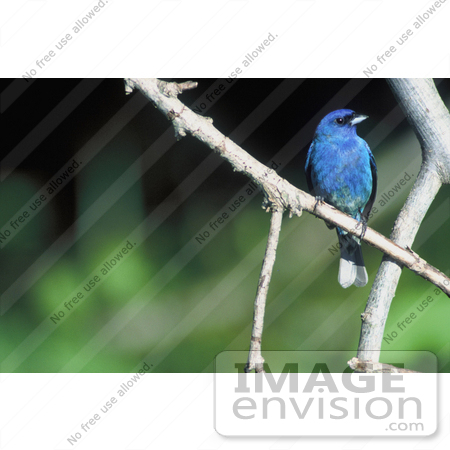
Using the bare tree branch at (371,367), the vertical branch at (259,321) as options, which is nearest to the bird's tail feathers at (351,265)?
the bare tree branch at (371,367)

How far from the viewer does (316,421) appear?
197 centimetres

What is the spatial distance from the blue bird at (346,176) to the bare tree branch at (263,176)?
39cm

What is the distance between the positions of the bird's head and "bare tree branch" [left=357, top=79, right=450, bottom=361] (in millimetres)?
314

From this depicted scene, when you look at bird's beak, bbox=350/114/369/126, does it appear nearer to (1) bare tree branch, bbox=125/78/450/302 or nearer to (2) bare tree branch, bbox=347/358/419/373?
(1) bare tree branch, bbox=125/78/450/302

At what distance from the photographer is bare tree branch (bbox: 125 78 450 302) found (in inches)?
66.8

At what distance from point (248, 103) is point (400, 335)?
1.18 metres

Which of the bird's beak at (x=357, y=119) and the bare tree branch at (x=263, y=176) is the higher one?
the bird's beak at (x=357, y=119)

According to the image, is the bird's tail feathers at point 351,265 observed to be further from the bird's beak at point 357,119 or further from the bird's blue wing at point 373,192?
the bird's beak at point 357,119

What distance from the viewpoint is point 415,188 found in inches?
78.0

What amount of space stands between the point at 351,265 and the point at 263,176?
0.81 meters

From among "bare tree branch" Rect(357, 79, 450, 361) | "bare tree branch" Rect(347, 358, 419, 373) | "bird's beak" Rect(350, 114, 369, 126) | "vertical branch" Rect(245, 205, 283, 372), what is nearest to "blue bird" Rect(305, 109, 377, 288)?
"bird's beak" Rect(350, 114, 369, 126)

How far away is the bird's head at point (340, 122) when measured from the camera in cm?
229

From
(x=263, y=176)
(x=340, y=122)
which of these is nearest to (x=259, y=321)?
(x=263, y=176)

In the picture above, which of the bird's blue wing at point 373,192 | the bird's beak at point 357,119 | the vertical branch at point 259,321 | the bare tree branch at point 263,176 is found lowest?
the vertical branch at point 259,321
